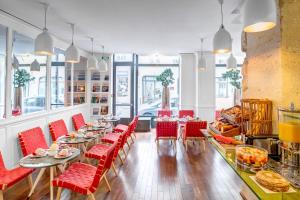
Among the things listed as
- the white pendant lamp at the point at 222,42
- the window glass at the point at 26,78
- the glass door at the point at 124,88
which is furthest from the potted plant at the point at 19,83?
the glass door at the point at 124,88

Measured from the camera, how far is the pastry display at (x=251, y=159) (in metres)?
1.87

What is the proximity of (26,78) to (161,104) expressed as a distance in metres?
5.04

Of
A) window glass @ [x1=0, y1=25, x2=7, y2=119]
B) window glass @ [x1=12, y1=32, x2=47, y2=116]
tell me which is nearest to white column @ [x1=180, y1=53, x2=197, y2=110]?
window glass @ [x1=12, y1=32, x2=47, y2=116]

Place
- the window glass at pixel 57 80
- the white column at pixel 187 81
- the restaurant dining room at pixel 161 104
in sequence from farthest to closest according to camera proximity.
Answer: the white column at pixel 187 81 < the window glass at pixel 57 80 < the restaurant dining room at pixel 161 104

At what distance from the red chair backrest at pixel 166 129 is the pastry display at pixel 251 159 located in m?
3.82

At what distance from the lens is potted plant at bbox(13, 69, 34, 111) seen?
441cm

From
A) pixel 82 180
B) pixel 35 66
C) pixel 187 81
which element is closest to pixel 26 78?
pixel 35 66

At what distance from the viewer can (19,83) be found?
14.9 ft

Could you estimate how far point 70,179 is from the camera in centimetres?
290

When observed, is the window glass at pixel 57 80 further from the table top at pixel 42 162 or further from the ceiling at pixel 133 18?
the table top at pixel 42 162

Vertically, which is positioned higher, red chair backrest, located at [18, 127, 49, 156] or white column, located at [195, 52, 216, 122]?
white column, located at [195, 52, 216, 122]

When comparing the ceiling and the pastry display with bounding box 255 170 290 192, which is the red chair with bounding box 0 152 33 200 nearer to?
the ceiling

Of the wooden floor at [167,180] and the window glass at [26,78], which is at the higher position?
the window glass at [26,78]

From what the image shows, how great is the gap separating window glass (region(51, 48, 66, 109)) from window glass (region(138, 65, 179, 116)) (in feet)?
11.1
